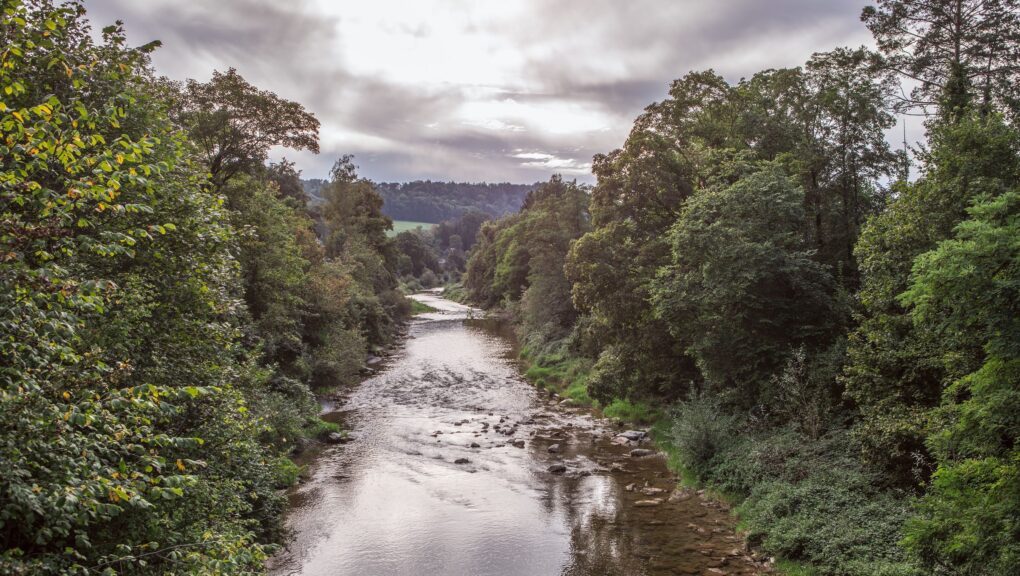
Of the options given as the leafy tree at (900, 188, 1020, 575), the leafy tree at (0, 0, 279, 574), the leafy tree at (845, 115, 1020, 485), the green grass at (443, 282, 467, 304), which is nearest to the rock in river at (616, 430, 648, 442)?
the leafy tree at (845, 115, 1020, 485)

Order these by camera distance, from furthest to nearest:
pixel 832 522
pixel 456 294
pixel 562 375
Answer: pixel 456 294 → pixel 562 375 → pixel 832 522

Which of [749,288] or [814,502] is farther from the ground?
[749,288]

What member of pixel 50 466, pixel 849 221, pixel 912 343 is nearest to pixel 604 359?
pixel 849 221

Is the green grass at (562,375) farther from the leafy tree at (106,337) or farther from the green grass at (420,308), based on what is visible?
the green grass at (420,308)

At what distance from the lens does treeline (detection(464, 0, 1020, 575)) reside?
10664 millimetres

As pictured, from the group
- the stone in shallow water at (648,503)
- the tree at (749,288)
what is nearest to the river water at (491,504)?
the stone in shallow water at (648,503)

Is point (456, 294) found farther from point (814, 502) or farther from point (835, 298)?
point (814, 502)

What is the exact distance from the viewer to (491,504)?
20.4 m

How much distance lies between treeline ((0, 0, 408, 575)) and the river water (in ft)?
8.38

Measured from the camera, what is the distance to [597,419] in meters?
31.0

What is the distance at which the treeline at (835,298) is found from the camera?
1066 centimetres

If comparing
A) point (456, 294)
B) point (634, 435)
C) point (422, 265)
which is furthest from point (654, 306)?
point (422, 265)

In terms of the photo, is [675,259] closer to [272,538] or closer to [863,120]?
[863,120]

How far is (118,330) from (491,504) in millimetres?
13787
